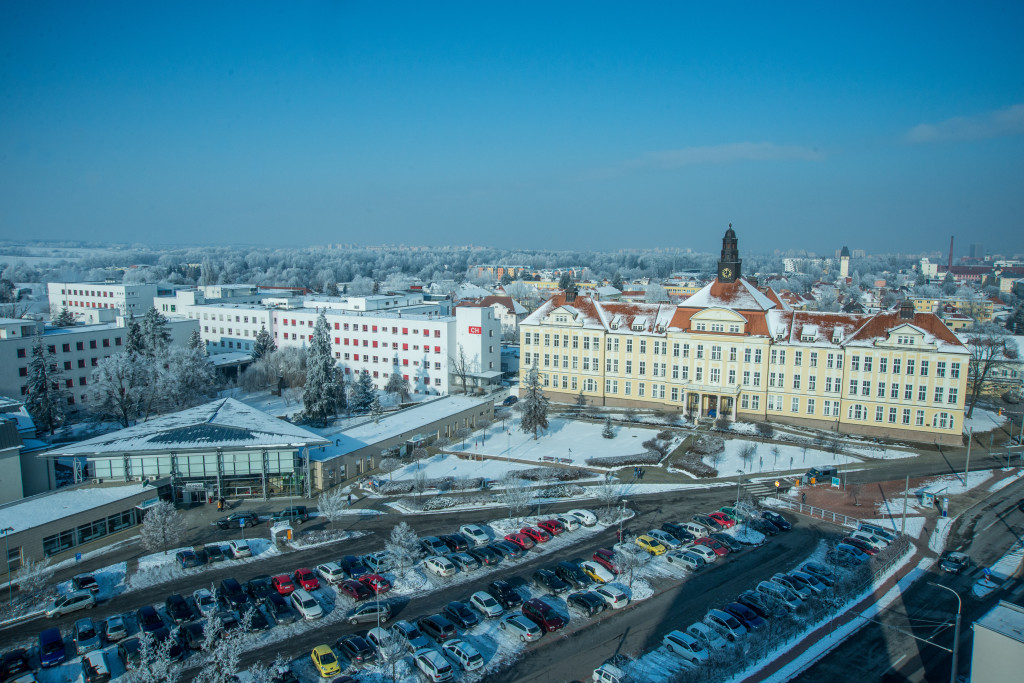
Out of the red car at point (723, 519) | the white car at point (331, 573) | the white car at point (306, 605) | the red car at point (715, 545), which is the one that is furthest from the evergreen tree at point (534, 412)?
the white car at point (306, 605)

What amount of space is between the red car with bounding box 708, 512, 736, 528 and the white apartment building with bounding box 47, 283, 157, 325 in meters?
78.7

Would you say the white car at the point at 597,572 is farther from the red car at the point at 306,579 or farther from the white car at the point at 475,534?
the red car at the point at 306,579

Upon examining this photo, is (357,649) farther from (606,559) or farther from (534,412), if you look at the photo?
(534,412)

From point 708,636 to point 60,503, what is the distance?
30029mm

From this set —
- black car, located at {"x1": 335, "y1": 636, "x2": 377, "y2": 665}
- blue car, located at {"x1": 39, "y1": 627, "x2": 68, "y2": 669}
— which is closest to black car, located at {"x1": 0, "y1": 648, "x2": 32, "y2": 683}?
blue car, located at {"x1": 39, "y1": 627, "x2": 68, "y2": 669}

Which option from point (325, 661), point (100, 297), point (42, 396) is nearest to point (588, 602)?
point (325, 661)

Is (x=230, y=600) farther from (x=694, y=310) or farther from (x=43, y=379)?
(x=694, y=310)

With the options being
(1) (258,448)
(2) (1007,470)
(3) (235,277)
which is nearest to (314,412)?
(1) (258,448)

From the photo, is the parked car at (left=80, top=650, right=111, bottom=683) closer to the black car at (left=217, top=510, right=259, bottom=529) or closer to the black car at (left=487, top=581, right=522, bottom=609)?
the black car at (left=217, top=510, right=259, bottom=529)

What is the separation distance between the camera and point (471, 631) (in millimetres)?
23312

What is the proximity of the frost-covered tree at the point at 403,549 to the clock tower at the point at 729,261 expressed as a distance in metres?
37.6

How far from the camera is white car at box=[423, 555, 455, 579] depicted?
2750 centimetres

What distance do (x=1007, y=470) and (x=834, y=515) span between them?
15105 mm

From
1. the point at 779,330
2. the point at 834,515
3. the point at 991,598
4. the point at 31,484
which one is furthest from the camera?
the point at 779,330
